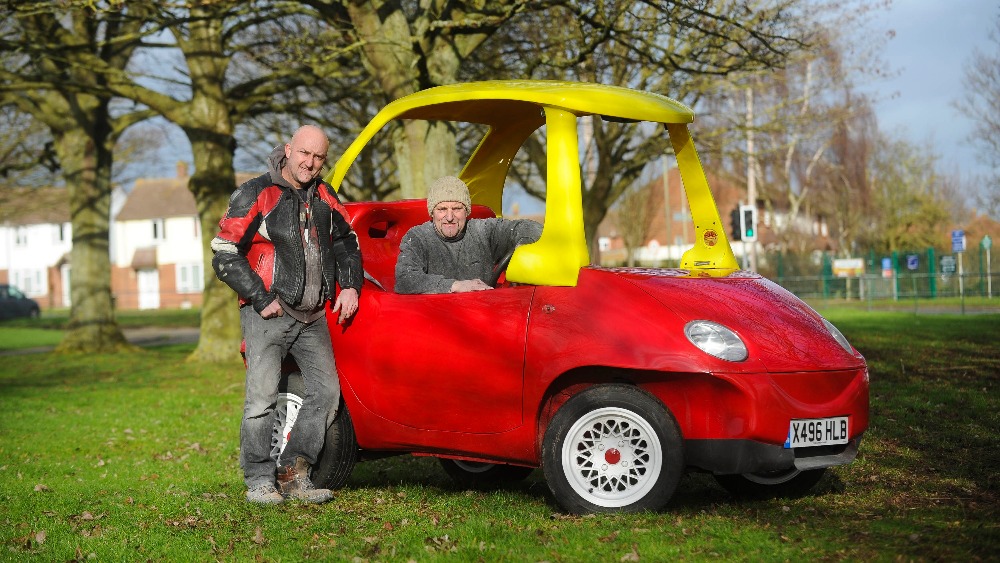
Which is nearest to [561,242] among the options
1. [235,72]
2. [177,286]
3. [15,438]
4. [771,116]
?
[15,438]

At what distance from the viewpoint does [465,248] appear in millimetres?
6816

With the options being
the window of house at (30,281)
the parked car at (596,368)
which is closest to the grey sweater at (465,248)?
the parked car at (596,368)

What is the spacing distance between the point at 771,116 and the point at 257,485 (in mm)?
21016

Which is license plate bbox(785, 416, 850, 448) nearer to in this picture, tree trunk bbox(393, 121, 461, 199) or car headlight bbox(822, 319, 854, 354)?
car headlight bbox(822, 319, 854, 354)

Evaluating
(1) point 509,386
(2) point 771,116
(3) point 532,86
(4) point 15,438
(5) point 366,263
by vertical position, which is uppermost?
(2) point 771,116

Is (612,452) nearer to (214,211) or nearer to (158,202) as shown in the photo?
(214,211)

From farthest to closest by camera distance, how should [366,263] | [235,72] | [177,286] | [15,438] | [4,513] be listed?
1. [177,286]
2. [235,72]
3. [15,438]
4. [366,263]
5. [4,513]

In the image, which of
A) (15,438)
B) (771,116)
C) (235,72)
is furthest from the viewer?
(235,72)

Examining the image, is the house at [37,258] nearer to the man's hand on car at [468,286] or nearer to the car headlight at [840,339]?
the man's hand on car at [468,286]

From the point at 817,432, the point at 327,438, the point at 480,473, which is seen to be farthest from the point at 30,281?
the point at 817,432

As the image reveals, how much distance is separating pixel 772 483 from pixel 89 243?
67.9ft

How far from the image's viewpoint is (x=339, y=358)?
21.9 ft

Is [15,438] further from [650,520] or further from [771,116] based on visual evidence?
[771,116]

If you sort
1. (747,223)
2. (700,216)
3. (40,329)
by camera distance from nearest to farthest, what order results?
(700,216), (747,223), (40,329)
